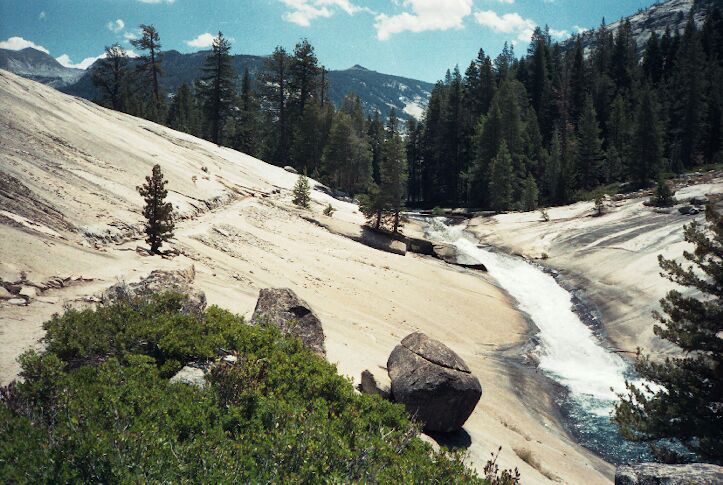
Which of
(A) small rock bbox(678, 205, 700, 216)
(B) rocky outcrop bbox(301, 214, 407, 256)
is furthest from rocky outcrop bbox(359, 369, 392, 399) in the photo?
(A) small rock bbox(678, 205, 700, 216)

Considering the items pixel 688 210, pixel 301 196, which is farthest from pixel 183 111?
pixel 688 210

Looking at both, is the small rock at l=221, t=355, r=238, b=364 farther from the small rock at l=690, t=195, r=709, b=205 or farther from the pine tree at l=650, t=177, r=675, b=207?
the pine tree at l=650, t=177, r=675, b=207

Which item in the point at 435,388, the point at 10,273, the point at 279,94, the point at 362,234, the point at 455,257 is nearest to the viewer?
the point at 435,388

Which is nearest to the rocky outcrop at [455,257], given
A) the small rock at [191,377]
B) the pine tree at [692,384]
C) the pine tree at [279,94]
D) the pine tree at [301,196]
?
the pine tree at [301,196]

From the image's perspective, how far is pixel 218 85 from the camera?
1991 inches

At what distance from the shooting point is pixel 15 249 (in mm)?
11250

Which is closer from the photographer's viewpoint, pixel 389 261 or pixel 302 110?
pixel 389 261

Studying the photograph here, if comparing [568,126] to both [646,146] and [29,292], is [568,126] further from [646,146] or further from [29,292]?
[29,292]

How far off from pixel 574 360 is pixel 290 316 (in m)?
13.9

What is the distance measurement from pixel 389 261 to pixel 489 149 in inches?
1525

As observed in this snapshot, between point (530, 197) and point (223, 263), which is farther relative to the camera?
point (530, 197)

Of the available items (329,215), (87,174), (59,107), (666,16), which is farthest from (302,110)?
(666,16)

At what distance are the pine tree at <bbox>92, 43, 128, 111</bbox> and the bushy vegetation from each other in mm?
49450

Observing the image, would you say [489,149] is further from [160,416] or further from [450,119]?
[160,416]
